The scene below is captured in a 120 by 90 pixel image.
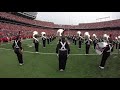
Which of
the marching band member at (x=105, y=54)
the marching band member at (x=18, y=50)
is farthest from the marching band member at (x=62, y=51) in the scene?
the marching band member at (x=18, y=50)

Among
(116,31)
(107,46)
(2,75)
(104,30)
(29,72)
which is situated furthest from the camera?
(104,30)

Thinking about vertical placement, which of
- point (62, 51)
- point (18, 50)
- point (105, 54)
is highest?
point (62, 51)

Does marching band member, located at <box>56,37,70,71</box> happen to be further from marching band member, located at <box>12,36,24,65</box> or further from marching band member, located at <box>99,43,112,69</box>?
marching band member, located at <box>12,36,24,65</box>

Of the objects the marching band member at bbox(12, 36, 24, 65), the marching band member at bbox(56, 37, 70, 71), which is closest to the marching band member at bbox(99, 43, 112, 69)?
the marching band member at bbox(56, 37, 70, 71)

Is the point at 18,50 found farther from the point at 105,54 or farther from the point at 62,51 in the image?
the point at 105,54

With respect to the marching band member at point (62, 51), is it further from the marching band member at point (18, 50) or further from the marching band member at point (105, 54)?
the marching band member at point (18, 50)

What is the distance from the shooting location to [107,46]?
47.0 ft

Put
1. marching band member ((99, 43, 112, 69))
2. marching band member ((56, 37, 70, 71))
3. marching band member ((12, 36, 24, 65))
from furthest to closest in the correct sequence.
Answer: marching band member ((12, 36, 24, 65))
marching band member ((99, 43, 112, 69))
marching band member ((56, 37, 70, 71))

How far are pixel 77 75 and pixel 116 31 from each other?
233 feet

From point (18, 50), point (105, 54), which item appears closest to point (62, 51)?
point (105, 54)

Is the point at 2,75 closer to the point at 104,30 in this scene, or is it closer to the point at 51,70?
the point at 51,70
